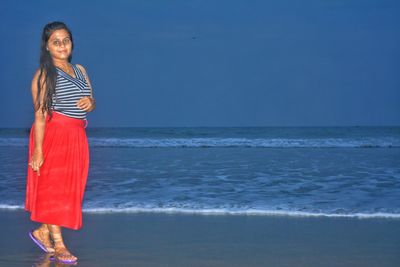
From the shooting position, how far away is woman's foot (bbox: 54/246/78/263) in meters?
3.21

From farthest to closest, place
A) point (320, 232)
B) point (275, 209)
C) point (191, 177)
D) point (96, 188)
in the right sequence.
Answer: point (191, 177) < point (96, 188) < point (275, 209) < point (320, 232)

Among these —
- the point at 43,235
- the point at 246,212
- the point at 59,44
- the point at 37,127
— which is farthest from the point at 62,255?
the point at 246,212

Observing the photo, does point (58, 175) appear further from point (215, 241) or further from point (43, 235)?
point (215, 241)

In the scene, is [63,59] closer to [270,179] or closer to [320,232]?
[320,232]

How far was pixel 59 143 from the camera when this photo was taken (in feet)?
10.3

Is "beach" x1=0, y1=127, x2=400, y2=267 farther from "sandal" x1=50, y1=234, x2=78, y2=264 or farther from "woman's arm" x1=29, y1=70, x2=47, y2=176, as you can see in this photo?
A: "woman's arm" x1=29, y1=70, x2=47, y2=176

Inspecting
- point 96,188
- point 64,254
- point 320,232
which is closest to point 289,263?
point 320,232

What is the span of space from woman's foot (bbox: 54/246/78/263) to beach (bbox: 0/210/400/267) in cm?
8

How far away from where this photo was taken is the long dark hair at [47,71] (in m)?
3.01

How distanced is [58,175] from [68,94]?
1.42ft

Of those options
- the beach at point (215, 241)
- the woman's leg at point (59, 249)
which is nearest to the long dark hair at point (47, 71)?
the woman's leg at point (59, 249)

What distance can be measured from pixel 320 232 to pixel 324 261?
853mm

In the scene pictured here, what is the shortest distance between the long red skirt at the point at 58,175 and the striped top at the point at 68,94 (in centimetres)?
4

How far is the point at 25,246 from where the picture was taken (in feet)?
12.2
